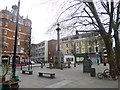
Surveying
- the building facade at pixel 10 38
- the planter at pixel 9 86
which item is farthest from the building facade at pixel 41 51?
the planter at pixel 9 86

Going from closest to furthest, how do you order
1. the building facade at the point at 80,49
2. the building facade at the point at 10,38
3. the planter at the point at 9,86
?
the planter at the point at 9,86, the building facade at the point at 10,38, the building facade at the point at 80,49

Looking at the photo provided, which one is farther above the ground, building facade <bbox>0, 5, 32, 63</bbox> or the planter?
building facade <bbox>0, 5, 32, 63</bbox>

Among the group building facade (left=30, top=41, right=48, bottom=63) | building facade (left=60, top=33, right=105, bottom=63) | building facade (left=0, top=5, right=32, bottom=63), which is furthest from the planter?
building facade (left=30, top=41, right=48, bottom=63)

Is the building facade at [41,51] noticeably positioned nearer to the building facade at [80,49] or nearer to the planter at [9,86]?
the building facade at [80,49]

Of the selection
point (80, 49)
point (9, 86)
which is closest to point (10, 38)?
point (80, 49)

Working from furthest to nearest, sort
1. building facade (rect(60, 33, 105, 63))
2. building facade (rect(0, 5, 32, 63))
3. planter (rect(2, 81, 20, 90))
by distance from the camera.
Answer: building facade (rect(60, 33, 105, 63)) → building facade (rect(0, 5, 32, 63)) → planter (rect(2, 81, 20, 90))

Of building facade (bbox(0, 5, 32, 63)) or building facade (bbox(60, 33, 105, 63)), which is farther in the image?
building facade (bbox(60, 33, 105, 63))

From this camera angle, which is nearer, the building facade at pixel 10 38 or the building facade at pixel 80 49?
the building facade at pixel 10 38

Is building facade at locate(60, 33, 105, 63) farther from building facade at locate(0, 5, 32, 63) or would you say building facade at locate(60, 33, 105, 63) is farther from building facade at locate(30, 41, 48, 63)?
building facade at locate(0, 5, 32, 63)

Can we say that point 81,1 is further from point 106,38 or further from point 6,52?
point 6,52

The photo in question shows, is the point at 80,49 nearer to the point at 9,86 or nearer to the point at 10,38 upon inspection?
the point at 10,38

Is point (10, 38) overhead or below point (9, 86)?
overhead

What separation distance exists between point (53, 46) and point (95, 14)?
66.7 meters

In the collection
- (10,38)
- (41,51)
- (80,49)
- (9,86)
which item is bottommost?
(9,86)
